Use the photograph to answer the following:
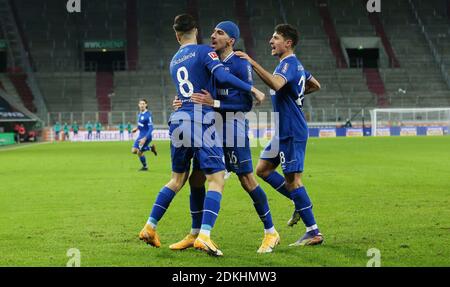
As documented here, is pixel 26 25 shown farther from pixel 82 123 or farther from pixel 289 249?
pixel 289 249

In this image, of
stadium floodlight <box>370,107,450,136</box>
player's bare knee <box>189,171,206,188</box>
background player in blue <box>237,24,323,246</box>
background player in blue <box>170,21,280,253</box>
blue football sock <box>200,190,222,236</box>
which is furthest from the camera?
stadium floodlight <box>370,107,450,136</box>

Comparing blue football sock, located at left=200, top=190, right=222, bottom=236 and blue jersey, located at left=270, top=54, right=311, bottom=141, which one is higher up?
blue jersey, located at left=270, top=54, right=311, bottom=141

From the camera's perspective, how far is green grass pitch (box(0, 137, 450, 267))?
24.6 ft

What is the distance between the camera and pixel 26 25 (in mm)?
65750

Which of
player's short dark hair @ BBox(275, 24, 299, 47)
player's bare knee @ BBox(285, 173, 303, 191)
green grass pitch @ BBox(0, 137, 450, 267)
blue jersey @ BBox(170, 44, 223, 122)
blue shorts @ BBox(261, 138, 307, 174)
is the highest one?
player's short dark hair @ BBox(275, 24, 299, 47)

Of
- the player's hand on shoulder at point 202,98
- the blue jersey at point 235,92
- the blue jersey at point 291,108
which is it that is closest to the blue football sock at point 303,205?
the blue jersey at point 291,108

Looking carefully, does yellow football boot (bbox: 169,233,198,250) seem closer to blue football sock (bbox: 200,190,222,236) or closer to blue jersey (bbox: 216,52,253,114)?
blue football sock (bbox: 200,190,222,236)

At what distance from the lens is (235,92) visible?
8.32 metres

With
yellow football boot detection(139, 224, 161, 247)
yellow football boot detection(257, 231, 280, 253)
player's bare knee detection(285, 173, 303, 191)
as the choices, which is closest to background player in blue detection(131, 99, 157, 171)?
player's bare knee detection(285, 173, 303, 191)

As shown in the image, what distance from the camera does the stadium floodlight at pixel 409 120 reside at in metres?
58.6

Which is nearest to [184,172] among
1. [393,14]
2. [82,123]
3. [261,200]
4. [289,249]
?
[261,200]

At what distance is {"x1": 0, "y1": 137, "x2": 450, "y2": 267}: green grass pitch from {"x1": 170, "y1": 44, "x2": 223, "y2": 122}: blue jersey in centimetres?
182

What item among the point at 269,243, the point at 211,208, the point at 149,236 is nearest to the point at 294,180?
the point at 269,243
